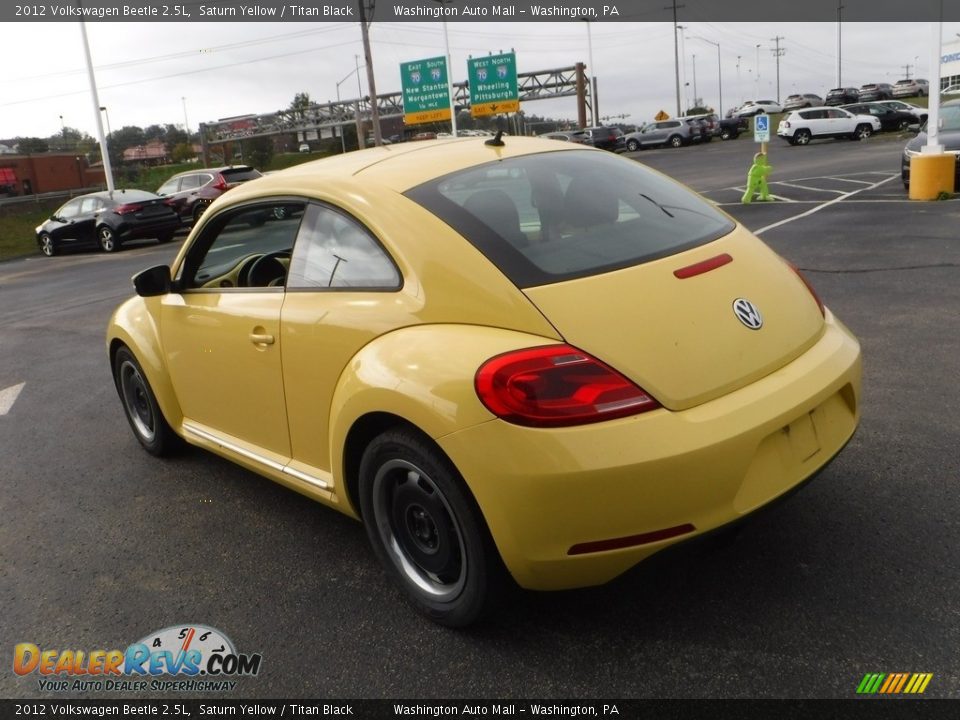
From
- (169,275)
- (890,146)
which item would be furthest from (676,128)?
(169,275)

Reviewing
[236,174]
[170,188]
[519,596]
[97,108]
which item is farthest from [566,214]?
[97,108]

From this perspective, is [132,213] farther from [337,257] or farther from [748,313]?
[748,313]

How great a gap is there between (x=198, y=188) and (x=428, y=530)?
21133mm

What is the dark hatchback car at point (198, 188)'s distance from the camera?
2158 centimetres

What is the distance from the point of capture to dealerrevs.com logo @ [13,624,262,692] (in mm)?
2752

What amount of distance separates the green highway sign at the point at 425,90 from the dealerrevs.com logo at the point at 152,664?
46580mm

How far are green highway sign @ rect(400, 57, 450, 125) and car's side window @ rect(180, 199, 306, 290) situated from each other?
44.9 meters

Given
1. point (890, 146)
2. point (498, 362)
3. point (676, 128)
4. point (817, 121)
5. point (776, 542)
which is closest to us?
point (498, 362)

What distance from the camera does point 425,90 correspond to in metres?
47.7

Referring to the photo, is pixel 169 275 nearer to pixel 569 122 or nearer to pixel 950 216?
pixel 950 216

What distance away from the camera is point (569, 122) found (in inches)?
3637

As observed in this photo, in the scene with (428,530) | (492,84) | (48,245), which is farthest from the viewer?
(492,84)

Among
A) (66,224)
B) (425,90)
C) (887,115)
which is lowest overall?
(66,224)

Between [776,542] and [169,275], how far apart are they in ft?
10.1
